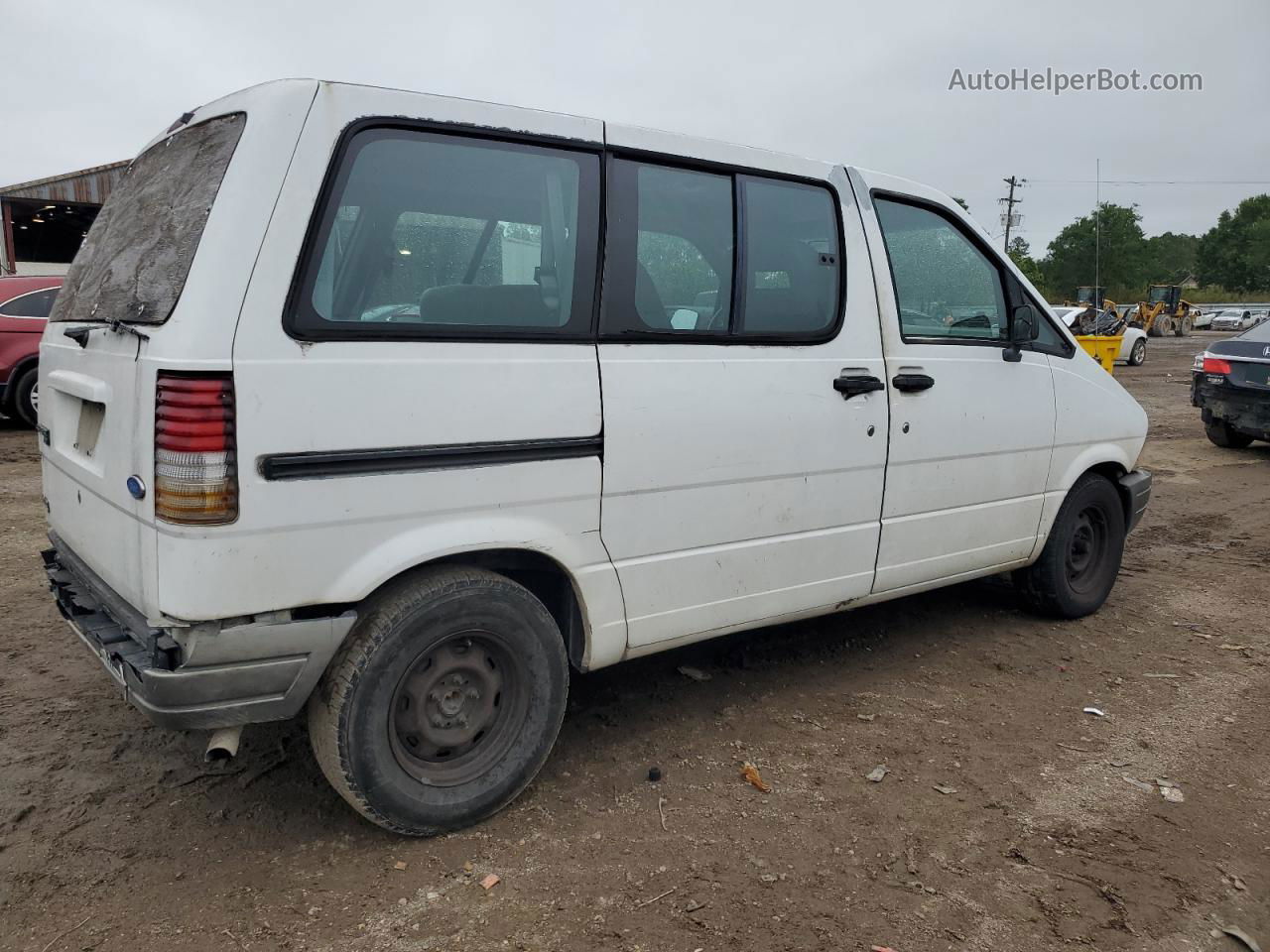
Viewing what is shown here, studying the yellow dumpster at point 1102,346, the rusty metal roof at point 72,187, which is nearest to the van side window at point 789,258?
the yellow dumpster at point 1102,346

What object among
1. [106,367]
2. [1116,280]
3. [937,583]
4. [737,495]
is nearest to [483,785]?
[737,495]

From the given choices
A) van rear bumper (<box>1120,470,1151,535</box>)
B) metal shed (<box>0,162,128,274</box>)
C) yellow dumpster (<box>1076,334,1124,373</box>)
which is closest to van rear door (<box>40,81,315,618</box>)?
van rear bumper (<box>1120,470,1151,535</box>)

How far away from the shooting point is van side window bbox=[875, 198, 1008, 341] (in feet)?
12.6

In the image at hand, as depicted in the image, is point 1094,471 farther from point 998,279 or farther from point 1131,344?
point 1131,344

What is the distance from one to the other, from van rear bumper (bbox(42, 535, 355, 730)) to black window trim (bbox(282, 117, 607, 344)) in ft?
2.49

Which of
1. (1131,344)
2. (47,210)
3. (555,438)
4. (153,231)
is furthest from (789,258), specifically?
(47,210)

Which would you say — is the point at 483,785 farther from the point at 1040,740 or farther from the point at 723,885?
the point at 1040,740

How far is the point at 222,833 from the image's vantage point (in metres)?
2.81

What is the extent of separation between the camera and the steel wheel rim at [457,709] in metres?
2.73

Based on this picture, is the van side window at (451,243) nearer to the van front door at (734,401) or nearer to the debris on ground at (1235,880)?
the van front door at (734,401)

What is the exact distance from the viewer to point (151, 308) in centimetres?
244

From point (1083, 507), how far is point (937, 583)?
125cm

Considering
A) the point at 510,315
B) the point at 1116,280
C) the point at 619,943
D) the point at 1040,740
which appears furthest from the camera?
the point at 1116,280

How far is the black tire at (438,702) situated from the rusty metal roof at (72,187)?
1057 inches
